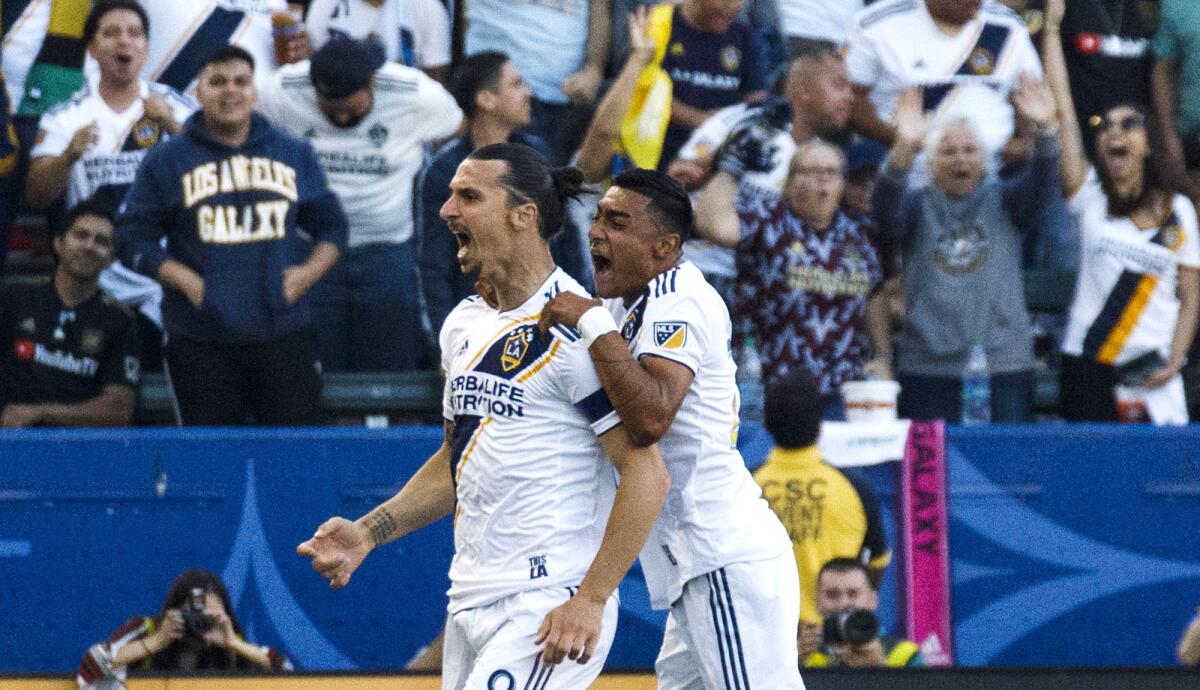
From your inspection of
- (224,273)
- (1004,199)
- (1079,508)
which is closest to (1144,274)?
(1004,199)

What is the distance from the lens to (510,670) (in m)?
4.54

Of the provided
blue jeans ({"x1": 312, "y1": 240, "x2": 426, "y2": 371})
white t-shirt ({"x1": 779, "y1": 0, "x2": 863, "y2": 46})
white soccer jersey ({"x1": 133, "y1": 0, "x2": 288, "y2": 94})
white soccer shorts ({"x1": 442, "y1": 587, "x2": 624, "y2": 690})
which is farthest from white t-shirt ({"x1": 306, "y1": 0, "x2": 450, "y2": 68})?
white soccer shorts ({"x1": 442, "y1": 587, "x2": 624, "y2": 690})

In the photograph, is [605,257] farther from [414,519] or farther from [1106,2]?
[1106,2]

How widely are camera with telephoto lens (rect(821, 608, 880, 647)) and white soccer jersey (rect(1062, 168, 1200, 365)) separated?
7.95 feet

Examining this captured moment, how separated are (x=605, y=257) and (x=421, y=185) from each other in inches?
163

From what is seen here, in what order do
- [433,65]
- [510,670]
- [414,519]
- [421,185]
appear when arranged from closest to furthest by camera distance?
[510,670] < [414,519] < [421,185] < [433,65]

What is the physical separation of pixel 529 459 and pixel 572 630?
1.47 ft

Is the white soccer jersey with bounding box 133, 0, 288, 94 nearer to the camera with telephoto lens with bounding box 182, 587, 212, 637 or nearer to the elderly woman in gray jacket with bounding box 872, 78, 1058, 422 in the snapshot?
the camera with telephoto lens with bounding box 182, 587, 212, 637

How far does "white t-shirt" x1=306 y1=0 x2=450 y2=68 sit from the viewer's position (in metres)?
9.47

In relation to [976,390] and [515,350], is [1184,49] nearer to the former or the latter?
[976,390]

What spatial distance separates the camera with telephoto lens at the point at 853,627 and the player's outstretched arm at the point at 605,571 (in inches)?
119

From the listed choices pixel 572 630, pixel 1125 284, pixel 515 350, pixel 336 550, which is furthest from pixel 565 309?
pixel 1125 284

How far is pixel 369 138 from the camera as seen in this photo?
9141 mm

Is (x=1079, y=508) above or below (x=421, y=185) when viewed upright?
below
